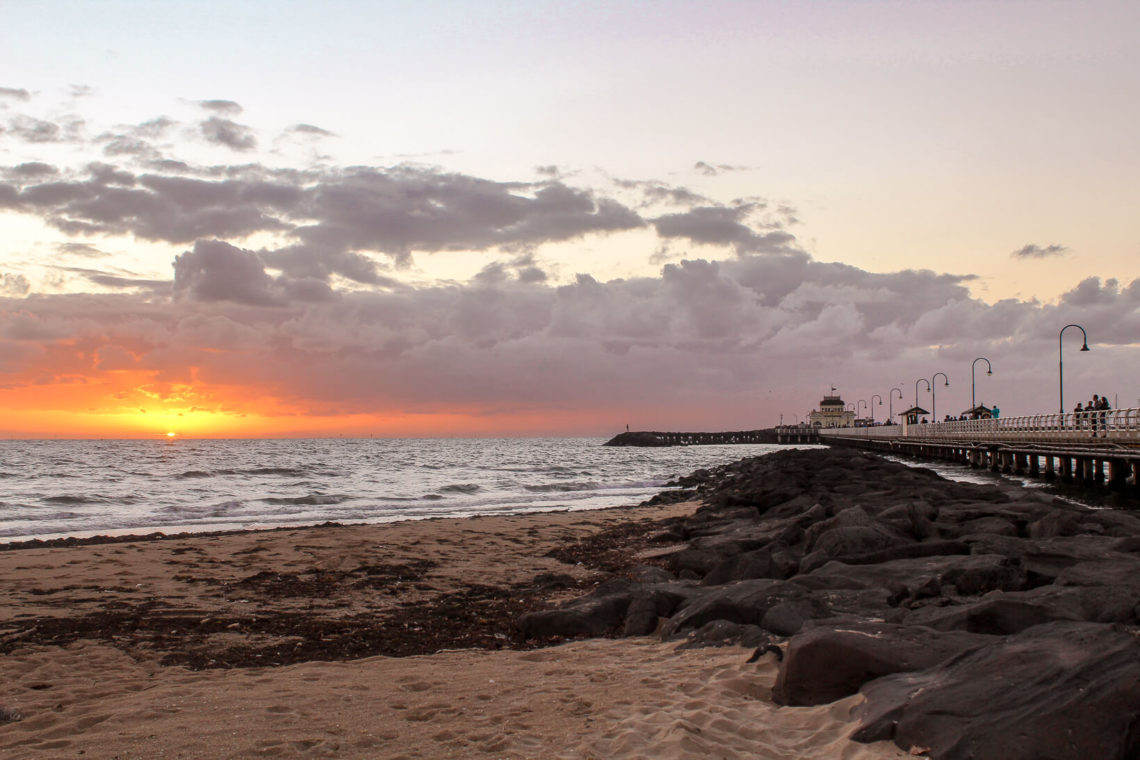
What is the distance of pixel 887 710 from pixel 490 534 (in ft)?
43.5

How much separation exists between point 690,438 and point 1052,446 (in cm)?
14770

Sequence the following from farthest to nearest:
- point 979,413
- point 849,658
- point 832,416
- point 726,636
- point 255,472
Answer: point 832,416, point 979,413, point 255,472, point 726,636, point 849,658

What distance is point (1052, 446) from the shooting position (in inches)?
1316

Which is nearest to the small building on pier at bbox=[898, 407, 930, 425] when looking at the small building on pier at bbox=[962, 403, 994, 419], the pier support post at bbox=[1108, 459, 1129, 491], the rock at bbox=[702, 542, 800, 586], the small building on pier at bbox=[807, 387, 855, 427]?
the small building on pier at bbox=[962, 403, 994, 419]

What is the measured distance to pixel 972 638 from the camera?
545 cm

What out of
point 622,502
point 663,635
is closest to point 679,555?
point 663,635

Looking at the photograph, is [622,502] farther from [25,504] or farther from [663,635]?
[663,635]

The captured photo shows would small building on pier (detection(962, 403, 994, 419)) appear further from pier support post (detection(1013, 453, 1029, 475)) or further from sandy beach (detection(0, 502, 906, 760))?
sandy beach (detection(0, 502, 906, 760))

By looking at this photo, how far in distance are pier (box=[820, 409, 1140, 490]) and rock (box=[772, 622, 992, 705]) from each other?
78.0ft

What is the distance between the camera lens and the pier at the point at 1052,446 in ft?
92.1

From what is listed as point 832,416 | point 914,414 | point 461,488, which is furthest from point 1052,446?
point 832,416

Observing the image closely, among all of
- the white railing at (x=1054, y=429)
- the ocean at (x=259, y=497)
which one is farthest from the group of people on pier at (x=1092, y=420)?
the ocean at (x=259, y=497)

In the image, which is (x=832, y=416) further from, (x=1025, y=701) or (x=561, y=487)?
(x=1025, y=701)

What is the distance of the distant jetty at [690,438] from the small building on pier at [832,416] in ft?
28.2
